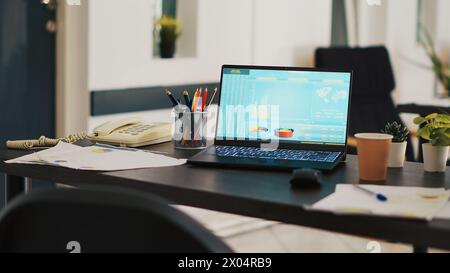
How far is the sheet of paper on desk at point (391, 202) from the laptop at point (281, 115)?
0.34 meters

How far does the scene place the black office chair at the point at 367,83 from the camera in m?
4.22

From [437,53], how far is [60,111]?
137 inches

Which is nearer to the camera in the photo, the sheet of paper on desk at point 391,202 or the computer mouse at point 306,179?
the sheet of paper on desk at point 391,202

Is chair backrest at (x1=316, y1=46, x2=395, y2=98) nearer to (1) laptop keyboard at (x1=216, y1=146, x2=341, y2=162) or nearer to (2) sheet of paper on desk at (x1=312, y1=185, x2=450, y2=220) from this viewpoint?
(1) laptop keyboard at (x1=216, y1=146, x2=341, y2=162)

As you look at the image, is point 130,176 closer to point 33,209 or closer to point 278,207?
point 278,207

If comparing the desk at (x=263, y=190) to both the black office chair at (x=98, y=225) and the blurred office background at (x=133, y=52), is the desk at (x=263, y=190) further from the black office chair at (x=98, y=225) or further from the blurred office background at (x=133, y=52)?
the blurred office background at (x=133, y=52)

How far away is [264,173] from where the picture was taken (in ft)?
6.24

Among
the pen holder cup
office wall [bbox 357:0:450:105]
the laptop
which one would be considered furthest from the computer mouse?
office wall [bbox 357:0:450:105]

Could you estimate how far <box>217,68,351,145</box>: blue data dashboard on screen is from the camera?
6.96 ft

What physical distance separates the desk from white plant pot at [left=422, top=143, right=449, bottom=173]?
27 millimetres

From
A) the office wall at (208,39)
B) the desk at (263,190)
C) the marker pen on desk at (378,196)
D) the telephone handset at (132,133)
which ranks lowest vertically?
the desk at (263,190)

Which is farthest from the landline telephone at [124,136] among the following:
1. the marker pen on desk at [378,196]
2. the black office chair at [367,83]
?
the black office chair at [367,83]

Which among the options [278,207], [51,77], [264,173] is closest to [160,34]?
[51,77]

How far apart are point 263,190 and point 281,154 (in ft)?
1.26
